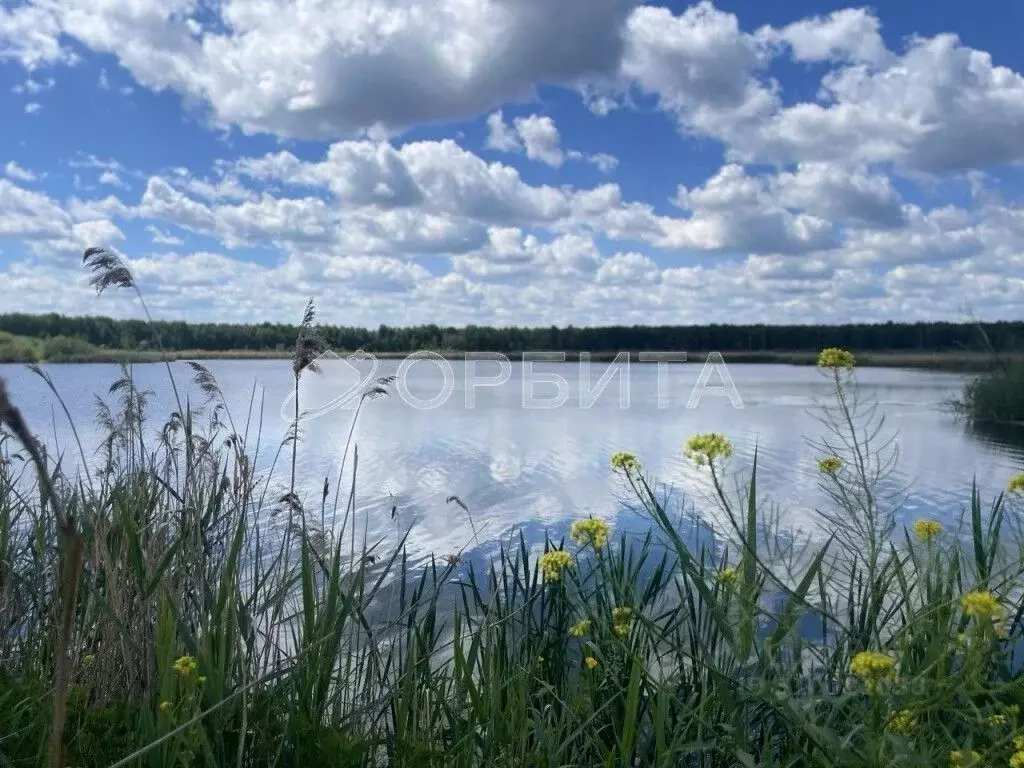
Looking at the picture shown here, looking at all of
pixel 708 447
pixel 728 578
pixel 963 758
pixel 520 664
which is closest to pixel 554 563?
pixel 520 664

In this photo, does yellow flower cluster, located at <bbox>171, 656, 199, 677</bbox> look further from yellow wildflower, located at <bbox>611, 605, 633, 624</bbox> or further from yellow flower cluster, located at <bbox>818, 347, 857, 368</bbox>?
yellow flower cluster, located at <bbox>818, 347, 857, 368</bbox>

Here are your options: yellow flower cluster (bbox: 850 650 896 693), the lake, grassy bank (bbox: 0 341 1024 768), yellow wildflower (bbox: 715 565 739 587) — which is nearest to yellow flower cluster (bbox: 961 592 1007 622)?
grassy bank (bbox: 0 341 1024 768)

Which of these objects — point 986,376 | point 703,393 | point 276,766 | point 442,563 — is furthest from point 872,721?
point 703,393

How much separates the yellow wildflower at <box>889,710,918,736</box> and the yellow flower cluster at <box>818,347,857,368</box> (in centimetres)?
81

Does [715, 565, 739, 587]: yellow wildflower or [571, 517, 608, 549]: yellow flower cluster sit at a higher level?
[571, 517, 608, 549]: yellow flower cluster

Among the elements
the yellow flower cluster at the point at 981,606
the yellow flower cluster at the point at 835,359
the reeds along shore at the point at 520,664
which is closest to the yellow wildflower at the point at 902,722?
the reeds along shore at the point at 520,664

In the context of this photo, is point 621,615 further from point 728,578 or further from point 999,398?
point 999,398

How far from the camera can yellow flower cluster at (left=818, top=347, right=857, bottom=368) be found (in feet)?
6.38

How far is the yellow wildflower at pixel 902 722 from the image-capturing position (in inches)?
51.4

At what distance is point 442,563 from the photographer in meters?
4.01

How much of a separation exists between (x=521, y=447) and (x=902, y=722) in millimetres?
7679

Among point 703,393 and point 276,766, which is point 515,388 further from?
point 276,766

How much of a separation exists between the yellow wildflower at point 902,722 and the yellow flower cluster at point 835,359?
812 millimetres

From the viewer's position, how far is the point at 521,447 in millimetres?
8969
